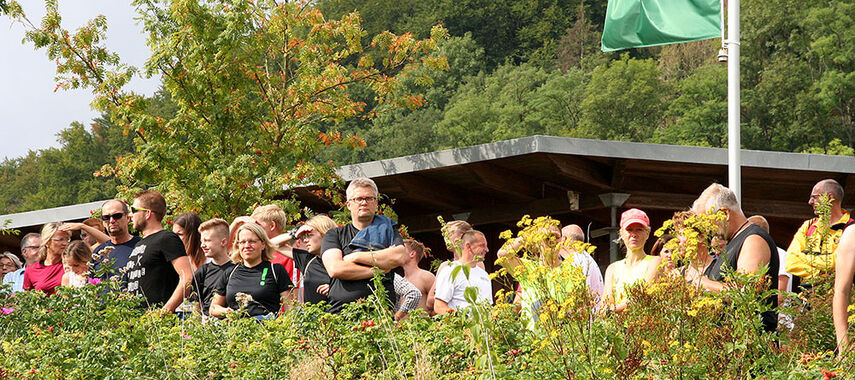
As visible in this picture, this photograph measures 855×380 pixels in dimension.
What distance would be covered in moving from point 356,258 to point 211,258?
1.60 meters

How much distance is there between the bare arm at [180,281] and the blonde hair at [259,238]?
1.03ft

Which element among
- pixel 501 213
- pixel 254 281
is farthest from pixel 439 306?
pixel 501 213

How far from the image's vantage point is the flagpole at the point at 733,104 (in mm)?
9078

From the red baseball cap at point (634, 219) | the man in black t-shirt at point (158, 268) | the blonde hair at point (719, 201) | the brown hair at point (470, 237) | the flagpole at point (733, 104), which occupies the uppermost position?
the flagpole at point (733, 104)

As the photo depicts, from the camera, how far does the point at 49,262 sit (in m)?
8.68

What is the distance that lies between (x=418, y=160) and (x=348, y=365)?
22.7 ft

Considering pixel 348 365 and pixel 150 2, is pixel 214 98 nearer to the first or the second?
pixel 150 2

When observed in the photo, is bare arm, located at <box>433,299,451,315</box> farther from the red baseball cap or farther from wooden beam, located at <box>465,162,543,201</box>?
wooden beam, located at <box>465,162,543,201</box>

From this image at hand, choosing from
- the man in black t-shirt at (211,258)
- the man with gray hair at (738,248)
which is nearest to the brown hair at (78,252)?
the man in black t-shirt at (211,258)

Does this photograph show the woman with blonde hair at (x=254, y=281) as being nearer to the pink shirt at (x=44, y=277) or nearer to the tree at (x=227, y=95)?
the pink shirt at (x=44, y=277)

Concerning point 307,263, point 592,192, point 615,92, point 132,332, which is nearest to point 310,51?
point 592,192

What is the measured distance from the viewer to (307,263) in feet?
23.0

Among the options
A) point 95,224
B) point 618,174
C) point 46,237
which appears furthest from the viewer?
point 618,174

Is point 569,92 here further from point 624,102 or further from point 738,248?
point 738,248
